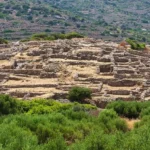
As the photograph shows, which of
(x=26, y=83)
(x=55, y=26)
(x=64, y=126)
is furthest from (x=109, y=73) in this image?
(x=55, y=26)

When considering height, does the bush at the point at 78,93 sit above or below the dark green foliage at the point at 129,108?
below

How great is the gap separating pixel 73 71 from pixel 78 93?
9.50 meters

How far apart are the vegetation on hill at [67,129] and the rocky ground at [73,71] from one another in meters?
4.91

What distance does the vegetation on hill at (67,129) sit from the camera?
13812 millimetres

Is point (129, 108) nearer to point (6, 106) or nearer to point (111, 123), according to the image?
point (111, 123)

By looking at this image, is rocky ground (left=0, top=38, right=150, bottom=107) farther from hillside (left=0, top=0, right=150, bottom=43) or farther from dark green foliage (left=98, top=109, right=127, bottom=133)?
hillside (left=0, top=0, right=150, bottom=43)

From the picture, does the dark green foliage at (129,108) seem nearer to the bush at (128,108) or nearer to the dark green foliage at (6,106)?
the bush at (128,108)

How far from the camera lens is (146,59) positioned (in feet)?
152

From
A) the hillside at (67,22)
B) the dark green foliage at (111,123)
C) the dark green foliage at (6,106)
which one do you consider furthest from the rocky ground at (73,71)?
the hillside at (67,22)

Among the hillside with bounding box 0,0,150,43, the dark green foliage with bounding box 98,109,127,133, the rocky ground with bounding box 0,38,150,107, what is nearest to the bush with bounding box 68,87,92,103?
the rocky ground with bounding box 0,38,150,107

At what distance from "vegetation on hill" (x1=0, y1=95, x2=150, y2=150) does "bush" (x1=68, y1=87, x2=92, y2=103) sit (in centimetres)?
374

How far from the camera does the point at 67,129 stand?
18.0 meters

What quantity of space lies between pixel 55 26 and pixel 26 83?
9567 cm

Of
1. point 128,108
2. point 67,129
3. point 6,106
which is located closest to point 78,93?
point 128,108
